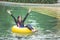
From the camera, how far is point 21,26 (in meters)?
12.5

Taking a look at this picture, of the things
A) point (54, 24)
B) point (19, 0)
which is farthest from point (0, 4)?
point (54, 24)

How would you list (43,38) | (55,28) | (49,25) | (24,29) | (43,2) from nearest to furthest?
(43,38), (24,29), (55,28), (49,25), (43,2)

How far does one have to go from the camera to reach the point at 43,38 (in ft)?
37.0

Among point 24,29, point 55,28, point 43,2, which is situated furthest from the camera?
point 43,2

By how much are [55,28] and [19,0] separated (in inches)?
540

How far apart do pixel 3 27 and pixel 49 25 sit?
271 cm

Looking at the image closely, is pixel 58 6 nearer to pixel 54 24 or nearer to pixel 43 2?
pixel 43 2

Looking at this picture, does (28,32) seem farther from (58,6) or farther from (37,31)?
(58,6)

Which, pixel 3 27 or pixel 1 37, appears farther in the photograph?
pixel 3 27

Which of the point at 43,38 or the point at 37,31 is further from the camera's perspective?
the point at 37,31

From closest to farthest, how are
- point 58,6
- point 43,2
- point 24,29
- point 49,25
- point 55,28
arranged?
1. point 24,29
2. point 55,28
3. point 49,25
4. point 58,6
5. point 43,2

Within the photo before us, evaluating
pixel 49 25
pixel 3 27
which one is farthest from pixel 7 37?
pixel 49 25

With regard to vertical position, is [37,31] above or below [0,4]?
above

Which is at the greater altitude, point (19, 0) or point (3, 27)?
point (3, 27)
